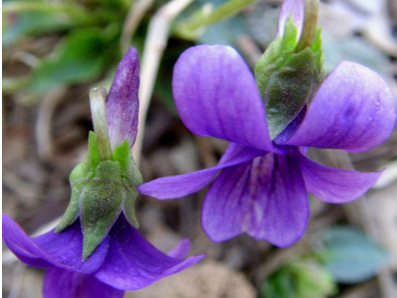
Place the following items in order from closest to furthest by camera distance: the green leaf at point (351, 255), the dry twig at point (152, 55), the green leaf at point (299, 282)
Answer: the dry twig at point (152, 55), the green leaf at point (299, 282), the green leaf at point (351, 255)

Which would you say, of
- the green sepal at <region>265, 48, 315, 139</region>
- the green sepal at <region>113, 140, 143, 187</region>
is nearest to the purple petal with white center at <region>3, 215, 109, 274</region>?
the green sepal at <region>113, 140, 143, 187</region>

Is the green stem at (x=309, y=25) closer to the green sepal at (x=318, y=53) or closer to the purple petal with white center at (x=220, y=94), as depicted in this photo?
the green sepal at (x=318, y=53)

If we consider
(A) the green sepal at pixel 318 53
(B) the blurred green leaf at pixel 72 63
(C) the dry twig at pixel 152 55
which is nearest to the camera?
(A) the green sepal at pixel 318 53

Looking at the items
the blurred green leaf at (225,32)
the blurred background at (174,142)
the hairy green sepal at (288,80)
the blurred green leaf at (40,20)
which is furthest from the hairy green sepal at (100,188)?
the blurred green leaf at (40,20)

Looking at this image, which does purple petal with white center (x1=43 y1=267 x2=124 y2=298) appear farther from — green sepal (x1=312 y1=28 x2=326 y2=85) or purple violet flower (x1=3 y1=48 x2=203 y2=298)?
green sepal (x1=312 y1=28 x2=326 y2=85)

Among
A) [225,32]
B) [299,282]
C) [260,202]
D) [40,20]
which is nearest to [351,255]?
[299,282]

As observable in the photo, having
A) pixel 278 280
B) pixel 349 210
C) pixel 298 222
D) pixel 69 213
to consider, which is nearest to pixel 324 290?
pixel 278 280

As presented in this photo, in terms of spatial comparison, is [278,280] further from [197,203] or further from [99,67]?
[99,67]

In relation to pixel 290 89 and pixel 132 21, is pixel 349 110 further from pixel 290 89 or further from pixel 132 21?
pixel 132 21
